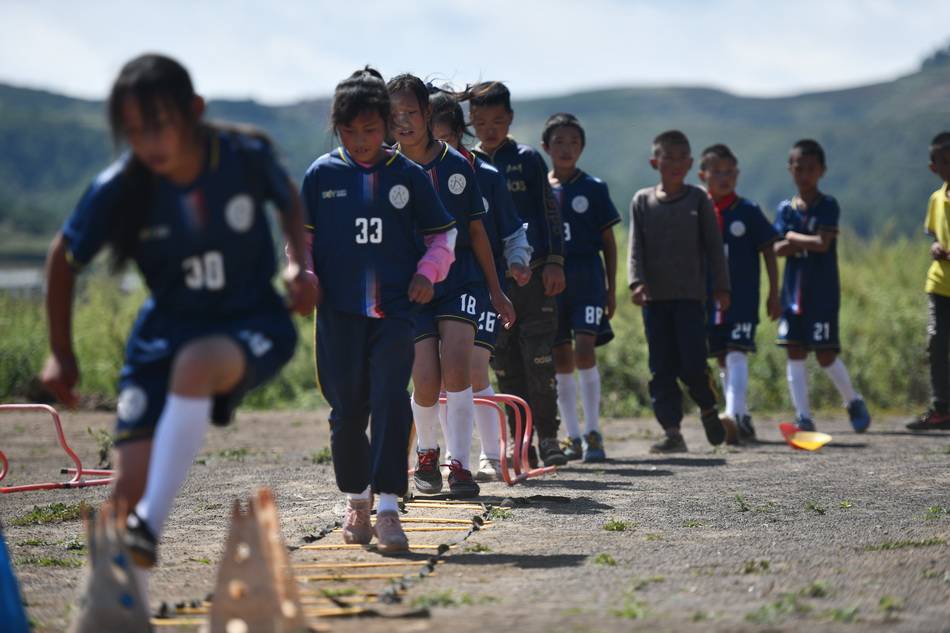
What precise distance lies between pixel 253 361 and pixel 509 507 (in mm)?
3178

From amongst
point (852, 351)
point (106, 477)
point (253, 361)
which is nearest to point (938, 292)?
point (852, 351)

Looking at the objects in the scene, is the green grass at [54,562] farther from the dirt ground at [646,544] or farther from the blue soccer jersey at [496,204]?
the blue soccer jersey at [496,204]

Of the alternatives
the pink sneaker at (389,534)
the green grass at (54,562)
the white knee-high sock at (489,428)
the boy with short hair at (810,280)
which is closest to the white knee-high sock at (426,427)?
the white knee-high sock at (489,428)

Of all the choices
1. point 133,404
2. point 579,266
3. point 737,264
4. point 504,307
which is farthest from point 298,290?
point 737,264

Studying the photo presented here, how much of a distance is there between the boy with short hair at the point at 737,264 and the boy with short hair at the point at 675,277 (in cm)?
92

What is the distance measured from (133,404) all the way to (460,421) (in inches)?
144

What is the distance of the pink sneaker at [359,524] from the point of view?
248 inches

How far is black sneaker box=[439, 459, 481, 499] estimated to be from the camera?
781 centimetres

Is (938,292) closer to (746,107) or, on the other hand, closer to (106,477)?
(106,477)

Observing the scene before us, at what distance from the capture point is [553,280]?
9180 mm

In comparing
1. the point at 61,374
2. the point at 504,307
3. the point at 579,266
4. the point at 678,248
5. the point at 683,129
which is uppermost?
the point at 683,129

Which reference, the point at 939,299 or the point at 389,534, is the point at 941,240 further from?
the point at 389,534

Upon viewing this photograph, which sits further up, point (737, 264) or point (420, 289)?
point (737, 264)

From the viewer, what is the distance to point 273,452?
11.6 meters
